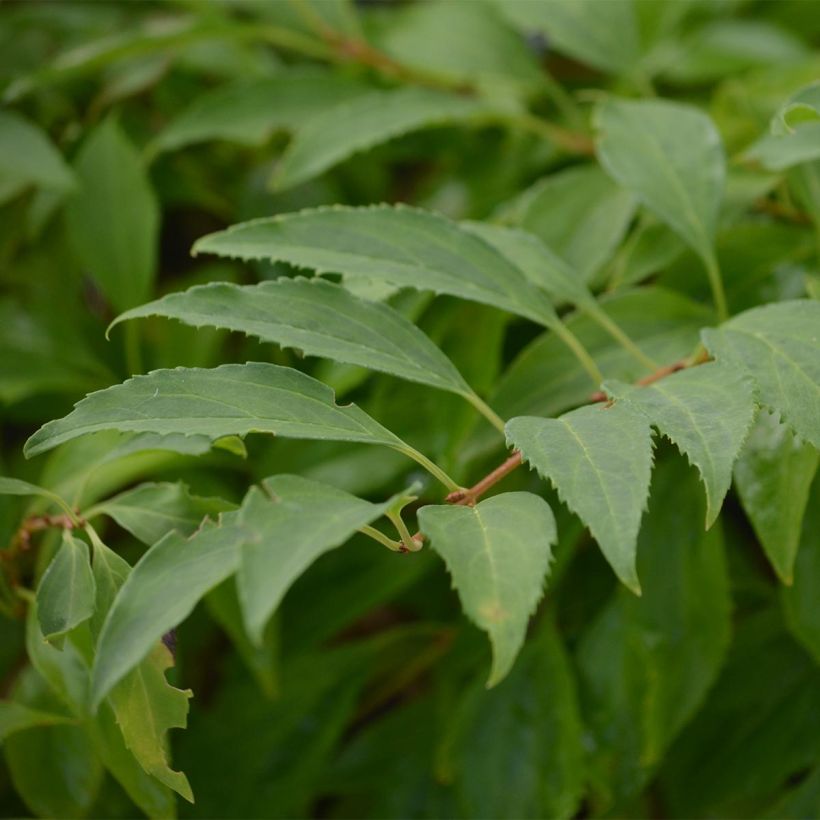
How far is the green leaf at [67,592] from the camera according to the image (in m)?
0.42

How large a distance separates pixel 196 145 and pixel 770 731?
0.70 meters

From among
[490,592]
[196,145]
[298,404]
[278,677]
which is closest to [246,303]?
[298,404]

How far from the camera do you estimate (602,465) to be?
1.23 ft

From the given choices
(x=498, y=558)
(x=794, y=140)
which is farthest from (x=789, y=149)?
(x=498, y=558)

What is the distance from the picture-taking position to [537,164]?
822 millimetres

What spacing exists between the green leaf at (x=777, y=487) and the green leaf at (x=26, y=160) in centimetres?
52

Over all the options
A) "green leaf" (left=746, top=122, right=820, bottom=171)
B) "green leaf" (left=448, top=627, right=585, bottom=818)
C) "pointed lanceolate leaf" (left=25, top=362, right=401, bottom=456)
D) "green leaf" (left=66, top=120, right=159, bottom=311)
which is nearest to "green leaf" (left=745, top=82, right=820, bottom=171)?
"green leaf" (left=746, top=122, right=820, bottom=171)

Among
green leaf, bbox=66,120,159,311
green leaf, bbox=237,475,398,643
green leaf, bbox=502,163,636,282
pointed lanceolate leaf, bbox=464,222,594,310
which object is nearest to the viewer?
green leaf, bbox=237,475,398,643

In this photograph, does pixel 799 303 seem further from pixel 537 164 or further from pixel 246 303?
pixel 537 164

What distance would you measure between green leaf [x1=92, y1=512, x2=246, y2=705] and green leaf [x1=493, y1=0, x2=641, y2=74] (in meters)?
0.58

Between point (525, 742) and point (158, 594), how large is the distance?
1.26 feet

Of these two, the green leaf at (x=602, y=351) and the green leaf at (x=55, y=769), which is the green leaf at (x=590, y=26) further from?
the green leaf at (x=55, y=769)

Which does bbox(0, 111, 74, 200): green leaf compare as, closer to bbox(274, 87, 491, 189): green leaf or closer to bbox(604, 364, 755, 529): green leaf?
bbox(274, 87, 491, 189): green leaf

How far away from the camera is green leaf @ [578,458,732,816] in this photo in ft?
2.02
